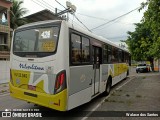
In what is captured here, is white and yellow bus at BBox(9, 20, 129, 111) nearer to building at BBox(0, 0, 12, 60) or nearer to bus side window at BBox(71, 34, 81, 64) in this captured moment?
Result: bus side window at BBox(71, 34, 81, 64)

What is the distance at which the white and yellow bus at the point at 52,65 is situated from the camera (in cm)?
652

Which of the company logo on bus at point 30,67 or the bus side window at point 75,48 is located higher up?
the bus side window at point 75,48

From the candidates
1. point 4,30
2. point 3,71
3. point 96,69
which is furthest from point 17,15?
point 96,69

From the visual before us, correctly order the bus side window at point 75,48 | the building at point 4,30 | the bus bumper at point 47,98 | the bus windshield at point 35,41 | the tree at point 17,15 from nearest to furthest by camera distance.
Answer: the bus bumper at point 47,98
the bus windshield at point 35,41
the bus side window at point 75,48
the building at point 4,30
the tree at point 17,15

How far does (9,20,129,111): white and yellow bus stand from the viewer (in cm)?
652

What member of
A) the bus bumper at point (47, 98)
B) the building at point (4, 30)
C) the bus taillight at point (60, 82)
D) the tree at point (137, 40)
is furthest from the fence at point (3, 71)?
the tree at point (137, 40)

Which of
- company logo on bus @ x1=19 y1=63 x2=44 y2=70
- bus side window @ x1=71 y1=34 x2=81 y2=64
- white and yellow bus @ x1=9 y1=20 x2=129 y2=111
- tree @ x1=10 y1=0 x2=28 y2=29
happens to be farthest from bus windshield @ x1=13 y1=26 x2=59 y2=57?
tree @ x1=10 y1=0 x2=28 y2=29

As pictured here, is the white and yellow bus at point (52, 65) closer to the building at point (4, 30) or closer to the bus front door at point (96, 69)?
the bus front door at point (96, 69)

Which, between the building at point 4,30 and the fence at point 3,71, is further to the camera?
the building at point 4,30

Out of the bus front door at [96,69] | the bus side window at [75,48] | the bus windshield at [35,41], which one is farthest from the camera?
the bus front door at [96,69]

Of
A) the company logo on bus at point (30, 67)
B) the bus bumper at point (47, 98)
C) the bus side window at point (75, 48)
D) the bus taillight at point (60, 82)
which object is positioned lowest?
the bus bumper at point (47, 98)

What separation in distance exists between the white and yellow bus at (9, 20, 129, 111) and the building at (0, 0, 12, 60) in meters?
19.6

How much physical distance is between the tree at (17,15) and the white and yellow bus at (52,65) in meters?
25.0

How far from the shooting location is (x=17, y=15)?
32.9 m
